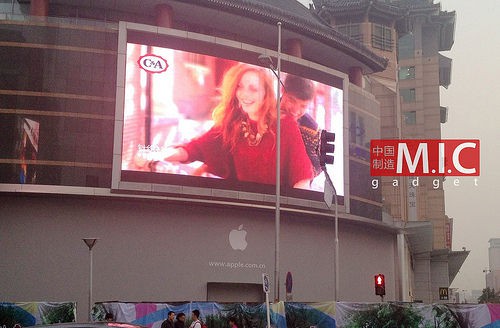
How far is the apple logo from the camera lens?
1594 inches

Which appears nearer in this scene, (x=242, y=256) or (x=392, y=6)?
(x=242, y=256)

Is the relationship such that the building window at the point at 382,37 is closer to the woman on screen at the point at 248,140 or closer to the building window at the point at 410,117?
the building window at the point at 410,117

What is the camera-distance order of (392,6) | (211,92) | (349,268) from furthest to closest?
(392,6)
(349,268)
(211,92)

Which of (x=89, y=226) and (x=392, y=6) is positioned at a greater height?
(x=392, y=6)

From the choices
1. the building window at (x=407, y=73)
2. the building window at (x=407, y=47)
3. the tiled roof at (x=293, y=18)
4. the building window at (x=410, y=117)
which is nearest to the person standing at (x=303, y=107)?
the tiled roof at (x=293, y=18)

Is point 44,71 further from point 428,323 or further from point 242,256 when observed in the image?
point 428,323

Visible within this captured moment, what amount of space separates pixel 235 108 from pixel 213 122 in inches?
64.5

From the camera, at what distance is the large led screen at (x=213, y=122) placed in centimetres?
3866

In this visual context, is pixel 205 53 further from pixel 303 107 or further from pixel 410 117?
pixel 410 117

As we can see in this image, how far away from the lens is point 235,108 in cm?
4116

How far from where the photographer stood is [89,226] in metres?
37.5

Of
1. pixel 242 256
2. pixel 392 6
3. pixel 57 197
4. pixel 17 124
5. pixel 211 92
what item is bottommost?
pixel 242 256

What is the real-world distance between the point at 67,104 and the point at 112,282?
30.3 ft

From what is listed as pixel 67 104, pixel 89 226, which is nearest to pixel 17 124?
pixel 67 104
